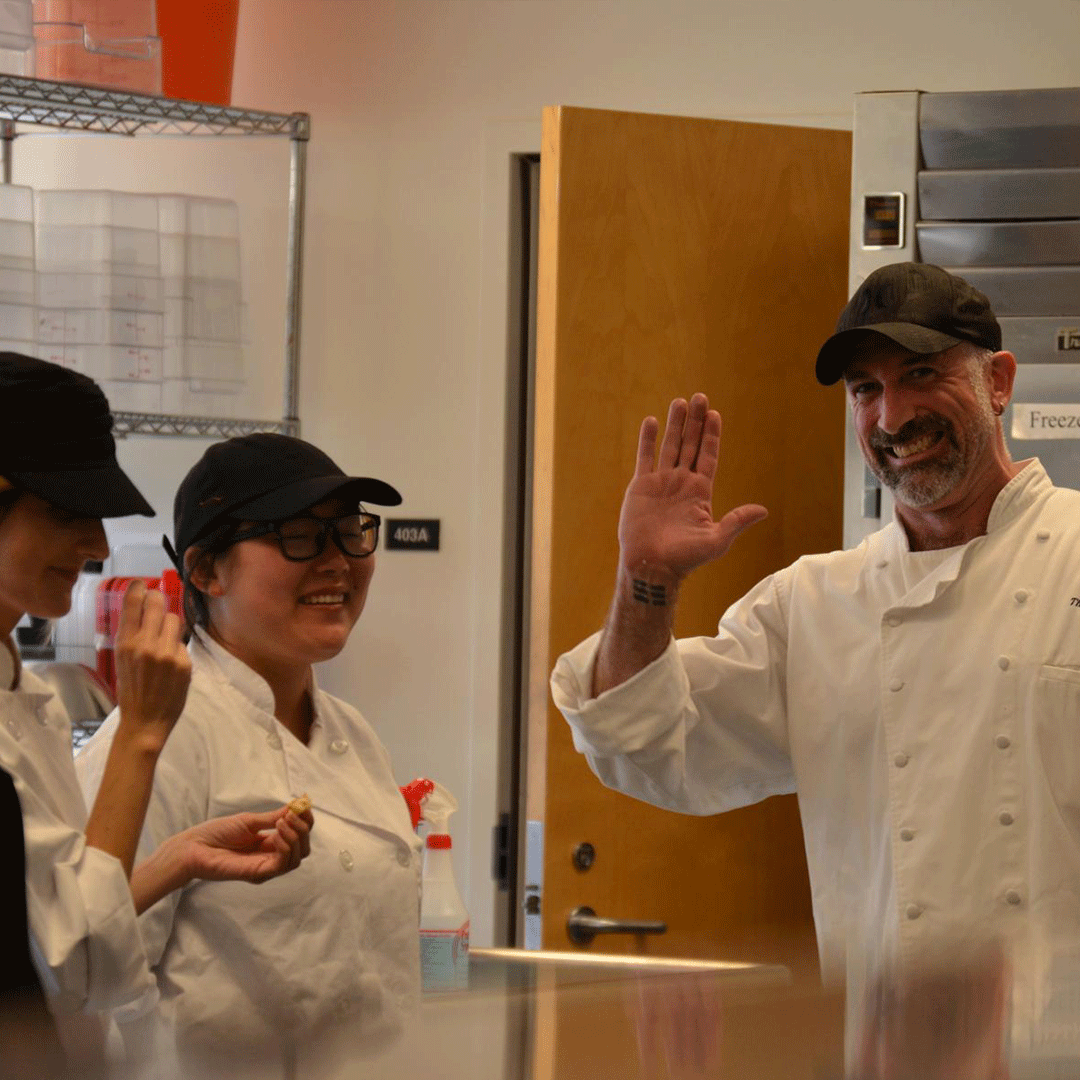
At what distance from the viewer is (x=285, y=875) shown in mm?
1184

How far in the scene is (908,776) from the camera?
5.57 ft

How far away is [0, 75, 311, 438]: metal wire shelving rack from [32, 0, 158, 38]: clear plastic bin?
0.12m

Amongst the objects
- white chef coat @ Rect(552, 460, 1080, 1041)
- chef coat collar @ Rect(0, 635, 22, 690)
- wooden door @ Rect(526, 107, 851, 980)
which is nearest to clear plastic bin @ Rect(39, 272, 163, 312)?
wooden door @ Rect(526, 107, 851, 980)

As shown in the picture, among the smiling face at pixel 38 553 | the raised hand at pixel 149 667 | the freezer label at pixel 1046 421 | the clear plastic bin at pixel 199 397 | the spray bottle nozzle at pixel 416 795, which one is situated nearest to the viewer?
the raised hand at pixel 149 667

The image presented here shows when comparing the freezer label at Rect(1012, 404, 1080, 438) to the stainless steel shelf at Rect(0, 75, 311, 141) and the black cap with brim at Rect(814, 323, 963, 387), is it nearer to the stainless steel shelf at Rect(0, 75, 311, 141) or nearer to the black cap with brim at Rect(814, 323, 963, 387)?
the black cap with brim at Rect(814, 323, 963, 387)

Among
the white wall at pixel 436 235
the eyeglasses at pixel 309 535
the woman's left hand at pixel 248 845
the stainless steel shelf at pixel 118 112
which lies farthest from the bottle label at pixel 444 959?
the stainless steel shelf at pixel 118 112

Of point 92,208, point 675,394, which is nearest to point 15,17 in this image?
point 92,208

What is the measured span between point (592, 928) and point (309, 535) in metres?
1.21

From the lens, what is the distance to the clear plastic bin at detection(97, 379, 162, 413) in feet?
9.77

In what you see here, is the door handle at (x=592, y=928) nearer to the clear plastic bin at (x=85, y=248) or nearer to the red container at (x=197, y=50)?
the clear plastic bin at (x=85, y=248)

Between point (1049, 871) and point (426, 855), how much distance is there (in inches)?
24.9

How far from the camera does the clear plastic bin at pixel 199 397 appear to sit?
3.06m

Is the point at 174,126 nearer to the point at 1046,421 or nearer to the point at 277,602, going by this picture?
the point at 1046,421

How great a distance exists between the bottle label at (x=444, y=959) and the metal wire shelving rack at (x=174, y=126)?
70.6 inches
